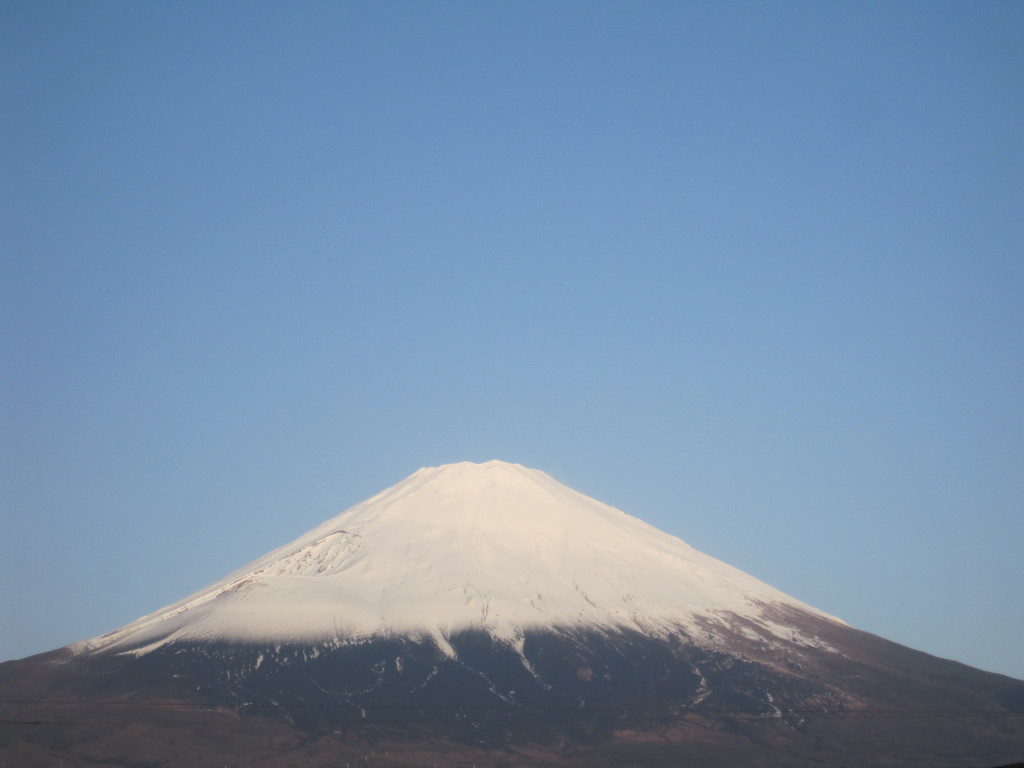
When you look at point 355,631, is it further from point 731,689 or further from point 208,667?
point 731,689

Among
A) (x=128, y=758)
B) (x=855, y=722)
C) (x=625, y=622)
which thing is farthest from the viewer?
(x=625, y=622)

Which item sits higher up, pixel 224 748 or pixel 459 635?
pixel 459 635

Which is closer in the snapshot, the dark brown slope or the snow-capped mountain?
the dark brown slope

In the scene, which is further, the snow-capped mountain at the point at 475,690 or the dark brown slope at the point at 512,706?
the snow-capped mountain at the point at 475,690

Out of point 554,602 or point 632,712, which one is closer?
point 632,712

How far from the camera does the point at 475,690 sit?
16775 centimetres

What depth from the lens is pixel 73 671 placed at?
562 ft

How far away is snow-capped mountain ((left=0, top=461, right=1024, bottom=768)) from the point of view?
147750 millimetres

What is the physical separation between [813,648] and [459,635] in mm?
58504

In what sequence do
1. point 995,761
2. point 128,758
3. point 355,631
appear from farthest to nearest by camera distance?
point 355,631
point 995,761
point 128,758

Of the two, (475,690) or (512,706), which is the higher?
(475,690)

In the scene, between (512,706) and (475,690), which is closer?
(512,706)

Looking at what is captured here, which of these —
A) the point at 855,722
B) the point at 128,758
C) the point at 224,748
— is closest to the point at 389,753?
the point at 224,748

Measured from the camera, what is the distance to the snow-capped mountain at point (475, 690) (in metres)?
148
